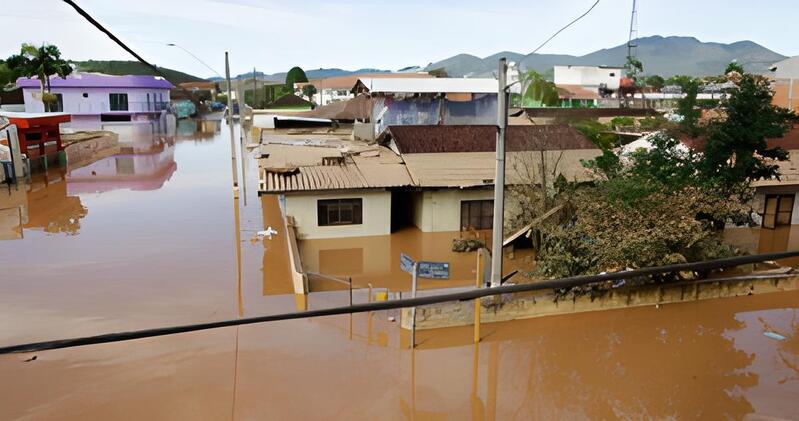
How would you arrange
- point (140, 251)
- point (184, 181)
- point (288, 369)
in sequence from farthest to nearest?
point (184, 181)
point (140, 251)
point (288, 369)

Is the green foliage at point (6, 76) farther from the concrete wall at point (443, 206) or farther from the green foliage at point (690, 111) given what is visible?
the green foliage at point (690, 111)

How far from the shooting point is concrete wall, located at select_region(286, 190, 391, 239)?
18.1 m

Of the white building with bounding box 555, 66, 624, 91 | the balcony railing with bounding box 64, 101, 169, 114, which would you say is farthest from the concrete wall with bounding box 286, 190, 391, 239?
the white building with bounding box 555, 66, 624, 91

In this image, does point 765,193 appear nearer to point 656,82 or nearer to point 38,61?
point 38,61

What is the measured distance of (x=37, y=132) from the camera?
34000mm

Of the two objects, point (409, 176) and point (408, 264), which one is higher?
point (409, 176)

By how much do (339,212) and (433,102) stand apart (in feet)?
31.3

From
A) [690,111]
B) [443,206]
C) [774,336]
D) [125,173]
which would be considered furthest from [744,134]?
[125,173]

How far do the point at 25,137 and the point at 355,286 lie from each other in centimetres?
2742

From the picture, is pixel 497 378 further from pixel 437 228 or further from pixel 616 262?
pixel 437 228

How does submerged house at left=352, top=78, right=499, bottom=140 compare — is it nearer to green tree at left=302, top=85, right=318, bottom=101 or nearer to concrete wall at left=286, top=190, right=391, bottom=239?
concrete wall at left=286, top=190, right=391, bottom=239

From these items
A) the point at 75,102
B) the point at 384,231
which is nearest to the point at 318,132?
the point at 384,231

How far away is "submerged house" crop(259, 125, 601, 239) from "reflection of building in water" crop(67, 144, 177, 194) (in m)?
11.7

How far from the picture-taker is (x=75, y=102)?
191 feet
